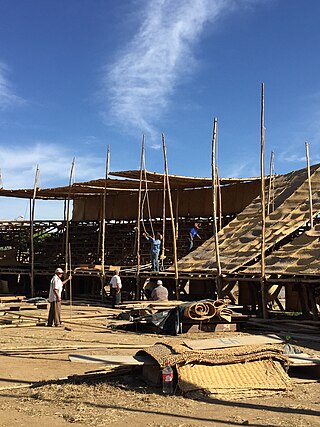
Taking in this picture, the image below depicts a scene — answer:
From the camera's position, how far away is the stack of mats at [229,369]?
22.0ft

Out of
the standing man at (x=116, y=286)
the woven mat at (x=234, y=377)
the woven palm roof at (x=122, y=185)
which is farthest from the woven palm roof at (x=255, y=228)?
the woven mat at (x=234, y=377)

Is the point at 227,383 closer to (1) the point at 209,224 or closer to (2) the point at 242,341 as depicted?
(2) the point at 242,341

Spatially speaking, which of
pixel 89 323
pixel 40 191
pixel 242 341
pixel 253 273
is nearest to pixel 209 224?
pixel 40 191

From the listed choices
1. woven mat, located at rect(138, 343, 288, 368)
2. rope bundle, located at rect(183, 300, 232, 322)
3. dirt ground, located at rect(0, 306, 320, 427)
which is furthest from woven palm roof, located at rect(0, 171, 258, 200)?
woven mat, located at rect(138, 343, 288, 368)

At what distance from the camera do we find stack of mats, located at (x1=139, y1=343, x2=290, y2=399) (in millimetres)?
6715

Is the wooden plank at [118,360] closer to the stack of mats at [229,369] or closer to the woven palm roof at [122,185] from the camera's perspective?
the stack of mats at [229,369]

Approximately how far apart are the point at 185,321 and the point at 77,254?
44.2 feet

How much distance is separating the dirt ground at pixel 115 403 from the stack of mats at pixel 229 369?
0.48 feet

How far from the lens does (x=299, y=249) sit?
15656 millimetres

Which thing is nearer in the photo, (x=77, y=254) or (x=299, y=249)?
(x=299, y=249)

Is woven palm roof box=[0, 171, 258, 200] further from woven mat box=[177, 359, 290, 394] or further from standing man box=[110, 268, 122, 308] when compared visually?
woven mat box=[177, 359, 290, 394]

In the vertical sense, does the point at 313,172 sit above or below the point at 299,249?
above

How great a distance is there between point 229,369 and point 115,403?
5.45 feet

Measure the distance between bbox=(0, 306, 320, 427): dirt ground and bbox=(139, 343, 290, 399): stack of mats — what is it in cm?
15
